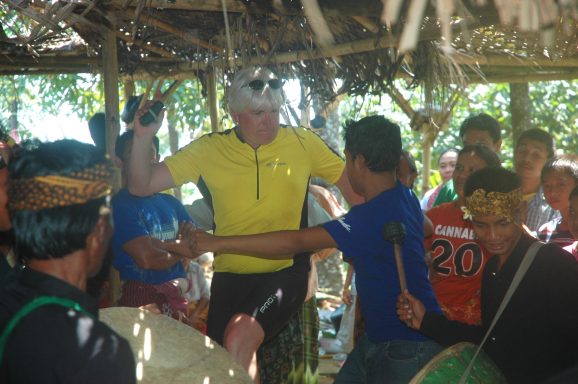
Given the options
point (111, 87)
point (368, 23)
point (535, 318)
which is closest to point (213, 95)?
point (111, 87)

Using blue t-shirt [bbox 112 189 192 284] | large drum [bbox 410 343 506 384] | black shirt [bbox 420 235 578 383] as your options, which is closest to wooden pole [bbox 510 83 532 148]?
blue t-shirt [bbox 112 189 192 284]

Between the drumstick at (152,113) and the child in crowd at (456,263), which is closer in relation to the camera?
the drumstick at (152,113)

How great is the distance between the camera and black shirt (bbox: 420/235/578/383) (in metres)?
3.32

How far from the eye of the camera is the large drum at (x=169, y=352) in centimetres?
362

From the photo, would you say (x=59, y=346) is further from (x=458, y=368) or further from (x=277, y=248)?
(x=277, y=248)

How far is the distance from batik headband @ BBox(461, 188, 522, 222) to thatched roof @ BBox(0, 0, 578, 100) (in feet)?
3.12

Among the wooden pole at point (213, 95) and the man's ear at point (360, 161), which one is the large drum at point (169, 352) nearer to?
the man's ear at point (360, 161)

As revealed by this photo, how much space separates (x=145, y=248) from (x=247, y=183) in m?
0.69

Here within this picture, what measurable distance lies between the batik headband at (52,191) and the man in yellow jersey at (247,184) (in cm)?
249

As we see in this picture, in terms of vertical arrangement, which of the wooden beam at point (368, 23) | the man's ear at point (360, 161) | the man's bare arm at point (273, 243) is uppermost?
the wooden beam at point (368, 23)

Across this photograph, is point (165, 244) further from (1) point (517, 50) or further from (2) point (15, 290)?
(1) point (517, 50)

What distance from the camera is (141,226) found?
500 cm

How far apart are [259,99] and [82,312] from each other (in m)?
2.73

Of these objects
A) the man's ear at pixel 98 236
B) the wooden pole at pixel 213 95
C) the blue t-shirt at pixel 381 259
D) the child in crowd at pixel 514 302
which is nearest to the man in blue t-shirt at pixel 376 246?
the blue t-shirt at pixel 381 259
